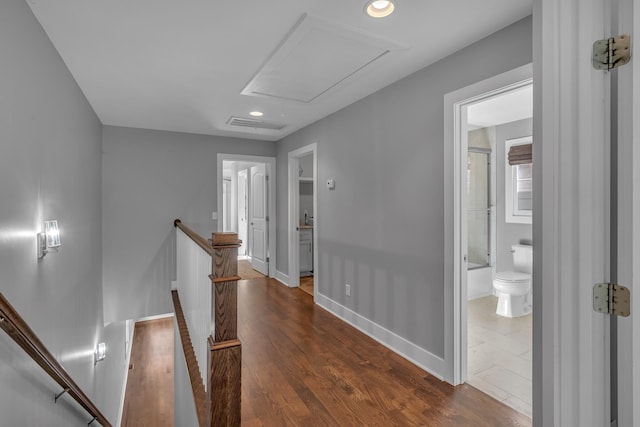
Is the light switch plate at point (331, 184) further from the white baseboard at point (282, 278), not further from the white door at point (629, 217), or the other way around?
the white door at point (629, 217)

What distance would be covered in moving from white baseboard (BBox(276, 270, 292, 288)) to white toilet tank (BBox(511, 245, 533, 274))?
3.14m

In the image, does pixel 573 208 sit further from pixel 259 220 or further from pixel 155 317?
pixel 259 220

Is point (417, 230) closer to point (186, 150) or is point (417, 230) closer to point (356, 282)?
point (356, 282)

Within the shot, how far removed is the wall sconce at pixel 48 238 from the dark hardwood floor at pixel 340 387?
1.55m

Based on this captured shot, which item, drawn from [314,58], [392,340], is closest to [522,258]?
[392,340]

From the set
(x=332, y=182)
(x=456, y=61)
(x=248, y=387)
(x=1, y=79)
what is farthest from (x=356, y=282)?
(x=1, y=79)

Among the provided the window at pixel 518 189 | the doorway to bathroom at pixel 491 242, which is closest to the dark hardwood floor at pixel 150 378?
the doorway to bathroom at pixel 491 242

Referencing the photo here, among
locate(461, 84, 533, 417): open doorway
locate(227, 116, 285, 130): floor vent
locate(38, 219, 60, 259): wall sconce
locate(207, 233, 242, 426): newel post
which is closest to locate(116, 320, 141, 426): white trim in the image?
locate(38, 219, 60, 259): wall sconce

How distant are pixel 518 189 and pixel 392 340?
2862 mm

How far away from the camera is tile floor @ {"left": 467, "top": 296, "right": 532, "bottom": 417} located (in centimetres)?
219

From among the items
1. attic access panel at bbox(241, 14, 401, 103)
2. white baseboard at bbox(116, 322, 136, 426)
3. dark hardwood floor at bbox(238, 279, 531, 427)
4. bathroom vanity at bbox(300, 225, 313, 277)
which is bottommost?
white baseboard at bbox(116, 322, 136, 426)

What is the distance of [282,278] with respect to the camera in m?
5.21

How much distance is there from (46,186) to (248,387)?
188 centimetres

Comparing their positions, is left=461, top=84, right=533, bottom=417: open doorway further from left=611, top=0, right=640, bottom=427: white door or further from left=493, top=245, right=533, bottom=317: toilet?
left=611, top=0, right=640, bottom=427: white door
